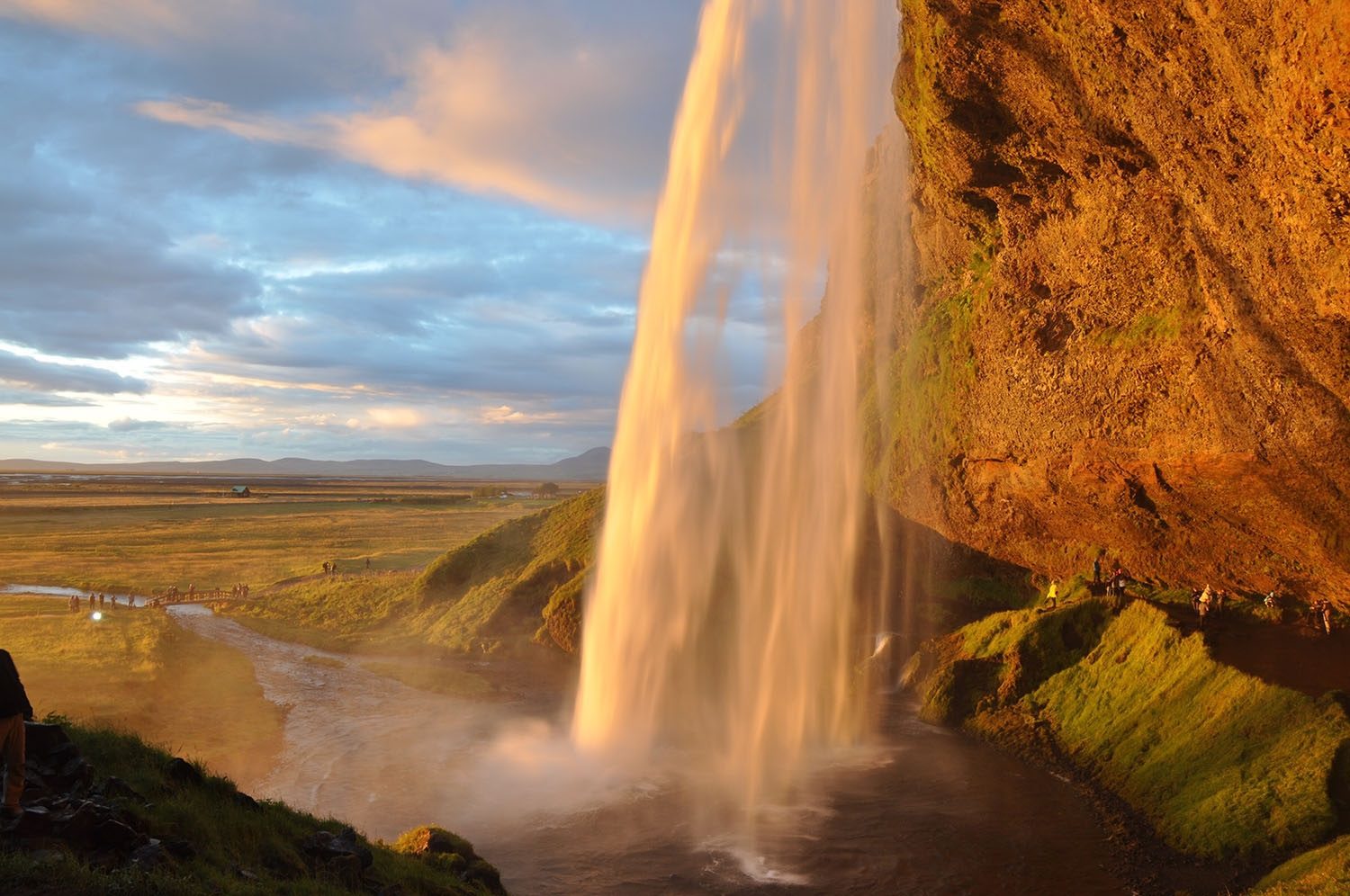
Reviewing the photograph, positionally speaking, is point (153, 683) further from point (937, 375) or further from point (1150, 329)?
point (1150, 329)

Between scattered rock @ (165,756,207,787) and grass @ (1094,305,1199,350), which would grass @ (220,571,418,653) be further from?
grass @ (1094,305,1199,350)

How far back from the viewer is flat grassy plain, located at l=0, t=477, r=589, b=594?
210 ft

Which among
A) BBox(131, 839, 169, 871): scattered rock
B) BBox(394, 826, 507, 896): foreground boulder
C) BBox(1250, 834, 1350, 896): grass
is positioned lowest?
BBox(394, 826, 507, 896): foreground boulder

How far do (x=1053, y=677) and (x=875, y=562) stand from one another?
1180cm

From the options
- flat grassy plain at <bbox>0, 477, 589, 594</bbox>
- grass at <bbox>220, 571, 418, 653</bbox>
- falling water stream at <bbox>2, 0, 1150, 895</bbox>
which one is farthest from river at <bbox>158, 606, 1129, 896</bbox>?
flat grassy plain at <bbox>0, 477, 589, 594</bbox>

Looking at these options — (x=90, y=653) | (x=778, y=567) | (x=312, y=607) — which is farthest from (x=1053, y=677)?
(x=312, y=607)

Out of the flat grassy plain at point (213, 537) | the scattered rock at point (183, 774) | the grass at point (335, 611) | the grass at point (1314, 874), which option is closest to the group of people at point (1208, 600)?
the grass at point (1314, 874)

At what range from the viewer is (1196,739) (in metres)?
19.5

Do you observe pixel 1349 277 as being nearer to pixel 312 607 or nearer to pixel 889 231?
pixel 889 231

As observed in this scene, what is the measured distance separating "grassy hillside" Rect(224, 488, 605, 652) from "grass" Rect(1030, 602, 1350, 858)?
2225 cm

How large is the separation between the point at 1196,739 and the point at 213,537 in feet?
307

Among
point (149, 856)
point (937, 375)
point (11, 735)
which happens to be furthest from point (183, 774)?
point (937, 375)

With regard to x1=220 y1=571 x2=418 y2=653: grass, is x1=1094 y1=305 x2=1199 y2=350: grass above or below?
above

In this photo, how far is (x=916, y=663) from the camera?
103 feet
